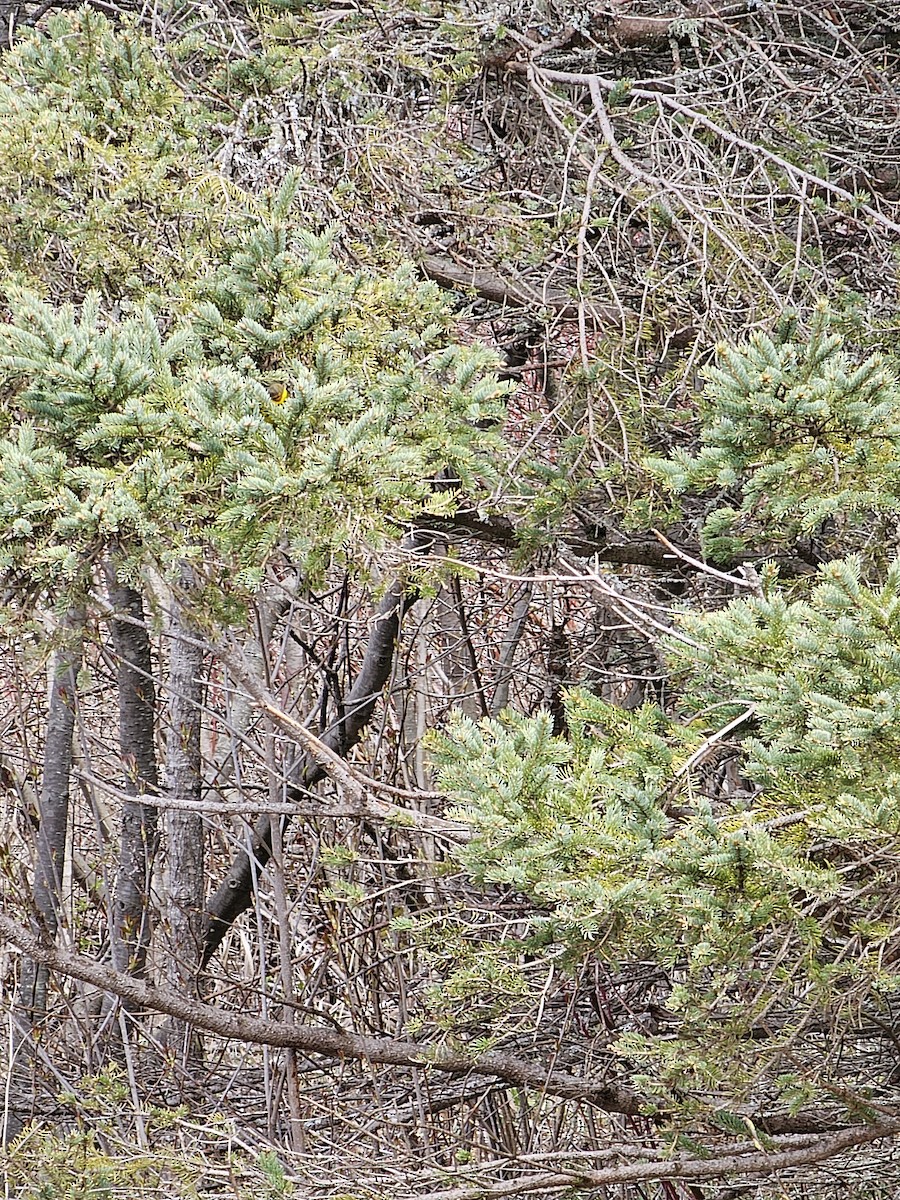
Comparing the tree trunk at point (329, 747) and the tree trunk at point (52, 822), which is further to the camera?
the tree trunk at point (52, 822)

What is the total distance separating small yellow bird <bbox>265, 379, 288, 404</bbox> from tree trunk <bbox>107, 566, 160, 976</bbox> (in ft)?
8.08

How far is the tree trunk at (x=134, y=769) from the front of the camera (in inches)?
204

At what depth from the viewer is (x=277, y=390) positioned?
2824 mm

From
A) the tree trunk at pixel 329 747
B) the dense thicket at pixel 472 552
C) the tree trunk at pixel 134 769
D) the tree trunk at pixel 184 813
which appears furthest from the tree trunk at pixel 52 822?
the tree trunk at pixel 329 747

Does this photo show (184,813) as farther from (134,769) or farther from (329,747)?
(329,747)

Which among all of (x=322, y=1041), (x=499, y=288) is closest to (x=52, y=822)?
(x=322, y=1041)

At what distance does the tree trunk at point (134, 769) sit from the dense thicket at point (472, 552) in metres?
0.04

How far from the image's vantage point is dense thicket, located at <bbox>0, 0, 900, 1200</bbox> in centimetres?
246

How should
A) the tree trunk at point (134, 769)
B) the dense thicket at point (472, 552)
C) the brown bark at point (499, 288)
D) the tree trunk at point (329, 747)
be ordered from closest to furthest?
the dense thicket at point (472, 552) < the brown bark at point (499, 288) < the tree trunk at point (329, 747) < the tree trunk at point (134, 769)

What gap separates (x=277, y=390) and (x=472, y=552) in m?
2.60

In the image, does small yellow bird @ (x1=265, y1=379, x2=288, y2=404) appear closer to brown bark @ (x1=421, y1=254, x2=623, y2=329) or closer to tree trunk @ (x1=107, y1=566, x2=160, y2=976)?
brown bark @ (x1=421, y1=254, x2=623, y2=329)

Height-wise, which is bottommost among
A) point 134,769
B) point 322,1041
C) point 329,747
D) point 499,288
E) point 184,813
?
point 322,1041

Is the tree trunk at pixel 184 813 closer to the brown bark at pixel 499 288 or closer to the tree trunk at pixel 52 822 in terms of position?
the tree trunk at pixel 52 822

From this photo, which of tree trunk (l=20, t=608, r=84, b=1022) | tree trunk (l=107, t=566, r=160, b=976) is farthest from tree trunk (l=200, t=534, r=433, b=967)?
tree trunk (l=20, t=608, r=84, b=1022)
